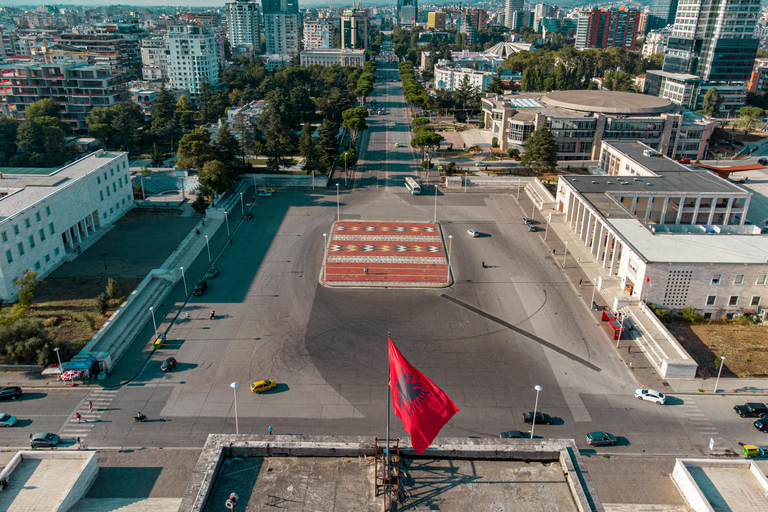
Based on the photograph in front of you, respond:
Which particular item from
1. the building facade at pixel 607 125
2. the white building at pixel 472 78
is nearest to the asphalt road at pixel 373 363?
the building facade at pixel 607 125

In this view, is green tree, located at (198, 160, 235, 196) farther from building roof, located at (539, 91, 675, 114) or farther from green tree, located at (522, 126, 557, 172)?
building roof, located at (539, 91, 675, 114)

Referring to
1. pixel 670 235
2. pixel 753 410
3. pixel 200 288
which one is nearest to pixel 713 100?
pixel 670 235

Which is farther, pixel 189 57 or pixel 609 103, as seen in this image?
pixel 189 57

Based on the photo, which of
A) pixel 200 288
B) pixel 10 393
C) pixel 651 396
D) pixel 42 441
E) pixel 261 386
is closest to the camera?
pixel 42 441

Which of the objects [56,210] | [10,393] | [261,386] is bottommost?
[10,393]

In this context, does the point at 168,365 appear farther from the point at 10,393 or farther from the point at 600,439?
the point at 600,439

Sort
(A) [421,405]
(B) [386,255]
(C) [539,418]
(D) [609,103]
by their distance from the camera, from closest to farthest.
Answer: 1. (A) [421,405]
2. (C) [539,418]
3. (B) [386,255]
4. (D) [609,103]
